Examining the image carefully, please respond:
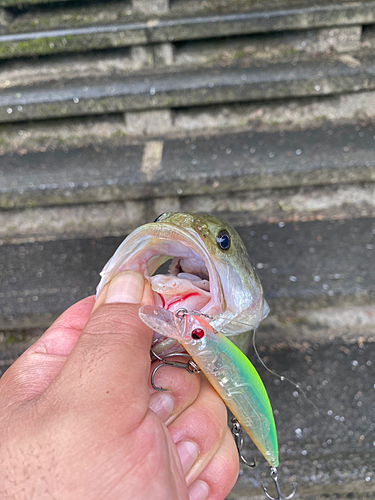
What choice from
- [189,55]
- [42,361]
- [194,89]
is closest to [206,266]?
[42,361]

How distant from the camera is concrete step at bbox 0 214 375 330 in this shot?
1229mm

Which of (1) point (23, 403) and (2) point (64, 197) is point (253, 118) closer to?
(2) point (64, 197)

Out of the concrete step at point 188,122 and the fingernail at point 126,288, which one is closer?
the fingernail at point 126,288

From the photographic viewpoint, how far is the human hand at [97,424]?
48cm

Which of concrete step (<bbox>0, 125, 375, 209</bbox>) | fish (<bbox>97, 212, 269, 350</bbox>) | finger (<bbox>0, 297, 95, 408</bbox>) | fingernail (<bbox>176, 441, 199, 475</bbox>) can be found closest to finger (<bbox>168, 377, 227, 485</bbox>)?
fingernail (<bbox>176, 441, 199, 475</bbox>)

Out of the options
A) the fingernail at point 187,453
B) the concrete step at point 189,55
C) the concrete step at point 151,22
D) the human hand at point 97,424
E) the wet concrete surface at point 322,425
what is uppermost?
the concrete step at point 151,22

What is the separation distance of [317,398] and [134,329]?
2.73 feet

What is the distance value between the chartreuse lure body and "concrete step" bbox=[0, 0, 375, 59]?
57.5 inches

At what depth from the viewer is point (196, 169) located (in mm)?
1439

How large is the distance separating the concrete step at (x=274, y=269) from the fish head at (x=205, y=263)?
0.49m

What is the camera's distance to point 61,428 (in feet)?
1.61

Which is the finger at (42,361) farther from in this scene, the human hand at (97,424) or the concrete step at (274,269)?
the concrete step at (274,269)

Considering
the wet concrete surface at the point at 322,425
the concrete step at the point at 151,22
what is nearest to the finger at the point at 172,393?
the wet concrete surface at the point at 322,425

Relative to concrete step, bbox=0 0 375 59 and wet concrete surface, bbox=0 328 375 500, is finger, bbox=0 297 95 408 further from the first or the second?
concrete step, bbox=0 0 375 59
